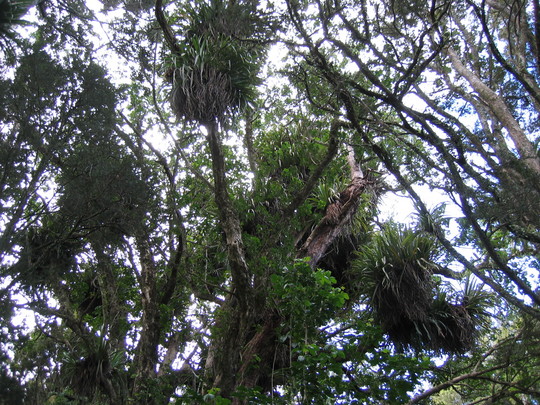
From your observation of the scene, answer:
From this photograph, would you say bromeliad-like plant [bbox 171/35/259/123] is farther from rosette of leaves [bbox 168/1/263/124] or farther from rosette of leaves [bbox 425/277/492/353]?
rosette of leaves [bbox 425/277/492/353]

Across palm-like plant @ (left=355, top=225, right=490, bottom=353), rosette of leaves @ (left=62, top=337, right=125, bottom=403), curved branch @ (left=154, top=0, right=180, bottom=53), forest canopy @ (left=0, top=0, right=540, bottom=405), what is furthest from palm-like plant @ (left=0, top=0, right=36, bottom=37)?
palm-like plant @ (left=355, top=225, right=490, bottom=353)

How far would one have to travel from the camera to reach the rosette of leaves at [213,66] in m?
5.26

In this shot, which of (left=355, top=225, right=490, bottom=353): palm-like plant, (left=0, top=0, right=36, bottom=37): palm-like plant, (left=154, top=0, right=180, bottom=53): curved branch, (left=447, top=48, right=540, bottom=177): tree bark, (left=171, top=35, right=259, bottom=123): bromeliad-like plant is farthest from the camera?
(left=355, top=225, right=490, bottom=353): palm-like plant

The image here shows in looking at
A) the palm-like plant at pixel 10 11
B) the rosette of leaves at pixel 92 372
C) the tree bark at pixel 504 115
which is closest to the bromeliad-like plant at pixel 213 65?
the palm-like plant at pixel 10 11

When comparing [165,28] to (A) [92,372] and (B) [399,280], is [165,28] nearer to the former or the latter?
(A) [92,372]

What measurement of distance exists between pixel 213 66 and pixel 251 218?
6.83 ft

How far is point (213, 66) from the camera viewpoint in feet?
17.8

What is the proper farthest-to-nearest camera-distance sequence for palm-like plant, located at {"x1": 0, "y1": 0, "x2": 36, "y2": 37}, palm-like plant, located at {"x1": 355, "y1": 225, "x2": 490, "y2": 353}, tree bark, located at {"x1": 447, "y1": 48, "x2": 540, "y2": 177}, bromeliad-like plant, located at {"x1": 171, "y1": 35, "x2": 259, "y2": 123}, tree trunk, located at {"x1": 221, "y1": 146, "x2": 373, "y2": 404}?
palm-like plant, located at {"x1": 355, "y1": 225, "x2": 490, "y2": 353} → tree bark, located at {"x1": 447, "y1": 48, "x2": 540, "y2": 177} → bromeliad-like plant, located at {"x1": 171, "y1": 35, "x2": 259, "y2": 123} → tree trunk, located at {"x1": 221, "y1": 146, "x2": 373, "y2": 404} → palm-like plant, located at {"x1": 0, "y1": 0, "x2": 36, "y2": 37}

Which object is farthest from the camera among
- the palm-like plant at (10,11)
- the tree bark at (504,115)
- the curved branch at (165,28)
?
the tree bark at (504,115)

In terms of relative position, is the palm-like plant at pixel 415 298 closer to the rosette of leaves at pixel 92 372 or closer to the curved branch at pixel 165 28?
the rosette of leaves at pixel 92 372

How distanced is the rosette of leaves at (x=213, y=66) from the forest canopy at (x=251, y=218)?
30 millimetres

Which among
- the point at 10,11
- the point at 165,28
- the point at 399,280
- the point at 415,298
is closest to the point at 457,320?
the point at 415,298

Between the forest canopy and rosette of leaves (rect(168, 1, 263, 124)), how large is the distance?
3cm

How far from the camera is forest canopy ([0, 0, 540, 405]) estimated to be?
12.7 feet
